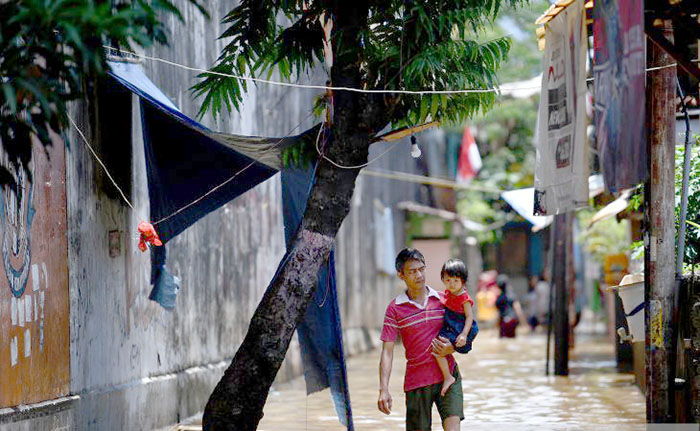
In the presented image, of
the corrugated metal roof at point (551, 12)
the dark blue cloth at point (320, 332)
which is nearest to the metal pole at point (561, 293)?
the corrugated metal roof at point (551, 12)

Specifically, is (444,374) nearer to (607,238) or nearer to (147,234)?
(147,234)

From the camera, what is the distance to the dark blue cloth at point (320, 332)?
9094mm

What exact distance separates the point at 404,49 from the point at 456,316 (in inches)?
84.6

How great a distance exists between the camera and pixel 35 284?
26.1ft

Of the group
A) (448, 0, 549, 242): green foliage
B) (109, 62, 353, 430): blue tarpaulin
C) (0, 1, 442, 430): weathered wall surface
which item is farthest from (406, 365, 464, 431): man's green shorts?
(448, 0, 549, 242): green foliage

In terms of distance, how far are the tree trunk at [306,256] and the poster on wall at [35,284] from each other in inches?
55.0

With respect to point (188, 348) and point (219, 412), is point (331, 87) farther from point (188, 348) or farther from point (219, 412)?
point (188, 348)

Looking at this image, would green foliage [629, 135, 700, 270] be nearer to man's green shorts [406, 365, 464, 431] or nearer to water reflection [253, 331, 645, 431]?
water reflection [253, 331, 645, 431]

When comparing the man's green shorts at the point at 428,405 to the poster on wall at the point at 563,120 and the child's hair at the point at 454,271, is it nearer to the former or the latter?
the child's hair at the point at 454,271

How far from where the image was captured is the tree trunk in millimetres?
7613

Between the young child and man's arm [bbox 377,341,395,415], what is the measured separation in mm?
329

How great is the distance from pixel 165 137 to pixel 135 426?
2734 millimetres

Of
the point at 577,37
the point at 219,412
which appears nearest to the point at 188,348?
the point at 219,412

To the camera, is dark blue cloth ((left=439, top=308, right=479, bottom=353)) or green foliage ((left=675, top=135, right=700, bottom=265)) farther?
green foliage ((left=675, top=135, right=700, bottom=265))
